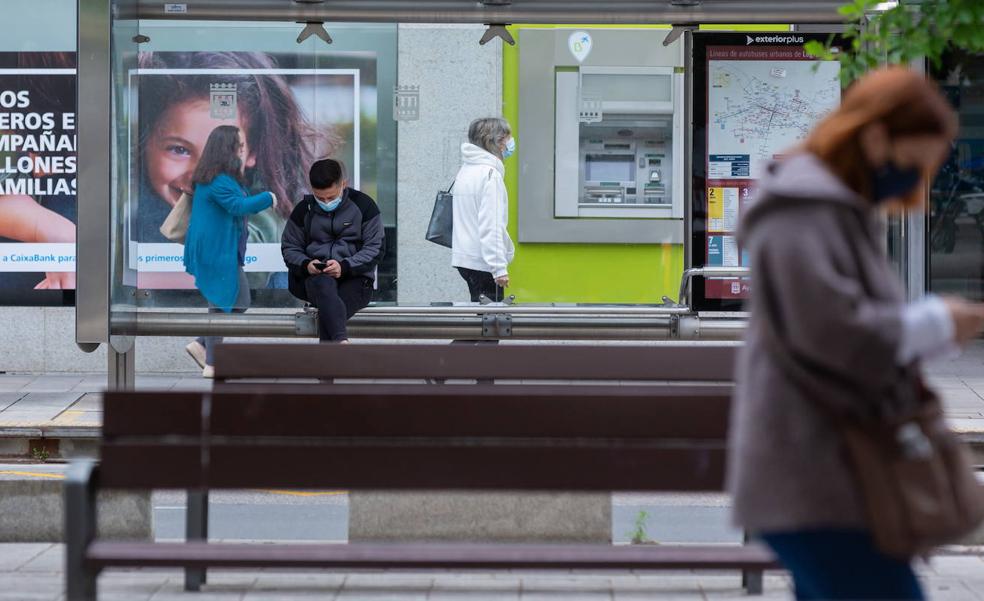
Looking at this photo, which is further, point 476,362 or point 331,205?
point 331,205

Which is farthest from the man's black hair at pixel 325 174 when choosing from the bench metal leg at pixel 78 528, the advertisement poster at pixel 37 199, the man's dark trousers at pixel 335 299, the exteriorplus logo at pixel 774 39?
the bench metal leg at pixel 78 528

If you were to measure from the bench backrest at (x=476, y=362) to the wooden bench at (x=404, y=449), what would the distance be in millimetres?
1086

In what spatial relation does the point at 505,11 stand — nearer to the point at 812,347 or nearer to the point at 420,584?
the point at 420,584

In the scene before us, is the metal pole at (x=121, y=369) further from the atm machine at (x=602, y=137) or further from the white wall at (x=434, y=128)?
the atm machine at (x=602, y=137)

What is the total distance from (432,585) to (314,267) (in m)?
4.40

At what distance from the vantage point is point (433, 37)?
10.3 metres

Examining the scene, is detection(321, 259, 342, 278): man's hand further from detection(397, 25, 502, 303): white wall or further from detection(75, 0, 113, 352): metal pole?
detection(75, 0, 113, 352): metal pole

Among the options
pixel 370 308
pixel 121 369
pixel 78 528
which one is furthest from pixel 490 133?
pixel 78 528

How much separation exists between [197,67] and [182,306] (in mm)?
1599

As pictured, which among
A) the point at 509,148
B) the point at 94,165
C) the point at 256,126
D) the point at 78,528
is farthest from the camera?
the point at 256,126

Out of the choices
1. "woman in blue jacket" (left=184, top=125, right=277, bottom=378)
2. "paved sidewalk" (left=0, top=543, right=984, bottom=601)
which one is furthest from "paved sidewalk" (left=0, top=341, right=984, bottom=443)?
"paved sidewalk" (left=0, top=543, right=984, bottom=601)

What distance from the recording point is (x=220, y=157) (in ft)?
33.9

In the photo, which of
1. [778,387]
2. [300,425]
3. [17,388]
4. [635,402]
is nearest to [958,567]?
[635,402]

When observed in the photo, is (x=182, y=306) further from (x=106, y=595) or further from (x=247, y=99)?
(x=106, y=595)
